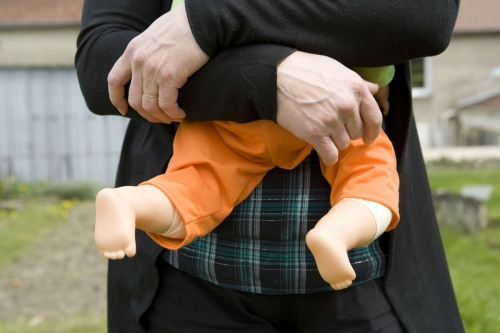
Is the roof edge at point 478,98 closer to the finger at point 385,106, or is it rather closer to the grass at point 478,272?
the grass at point 478,272

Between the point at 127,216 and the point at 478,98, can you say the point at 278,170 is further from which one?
the point at 478,98

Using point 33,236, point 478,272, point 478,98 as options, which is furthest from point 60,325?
point 478,98

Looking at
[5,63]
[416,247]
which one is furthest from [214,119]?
[5,63]

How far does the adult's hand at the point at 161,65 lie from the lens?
1.24m

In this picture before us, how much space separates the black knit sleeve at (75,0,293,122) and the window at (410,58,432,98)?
14479mm

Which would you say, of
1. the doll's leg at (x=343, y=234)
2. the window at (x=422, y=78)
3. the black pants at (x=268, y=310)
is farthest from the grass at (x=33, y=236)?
the window at (x=422, y=78)

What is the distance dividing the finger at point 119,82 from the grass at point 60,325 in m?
2.85

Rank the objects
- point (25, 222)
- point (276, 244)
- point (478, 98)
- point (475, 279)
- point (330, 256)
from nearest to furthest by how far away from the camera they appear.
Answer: point (330, 256) → point (276, 244) → point (475, 279) → point (25, 222) → point (478, 98)

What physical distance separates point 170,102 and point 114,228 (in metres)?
0.28

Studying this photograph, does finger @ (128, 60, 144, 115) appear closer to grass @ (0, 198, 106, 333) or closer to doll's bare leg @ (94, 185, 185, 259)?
doll's bare leg @ (94, 185, 185, 259)

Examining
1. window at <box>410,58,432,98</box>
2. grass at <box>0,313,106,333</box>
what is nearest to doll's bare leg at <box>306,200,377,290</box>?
grass at <box>0,313,106,333</box>

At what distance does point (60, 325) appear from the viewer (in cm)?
414

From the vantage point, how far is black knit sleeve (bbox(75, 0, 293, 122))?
1214mm

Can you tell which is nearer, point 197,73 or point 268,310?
point 197,73
